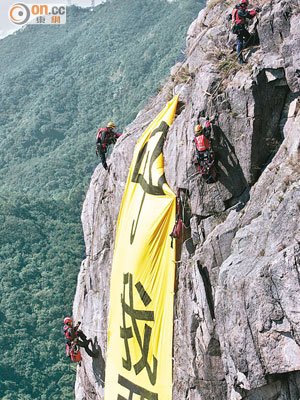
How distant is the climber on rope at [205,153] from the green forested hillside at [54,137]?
15.3 m

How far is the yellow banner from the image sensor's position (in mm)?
13891

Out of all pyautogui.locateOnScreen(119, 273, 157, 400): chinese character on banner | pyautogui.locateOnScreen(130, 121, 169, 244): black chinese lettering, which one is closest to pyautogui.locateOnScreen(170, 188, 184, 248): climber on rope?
pyautogui.locateOnScreen(130, 121, 169, 244): black chinese lettering

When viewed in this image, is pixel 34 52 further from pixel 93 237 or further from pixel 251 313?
pixel 251 313

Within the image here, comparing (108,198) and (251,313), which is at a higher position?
(108,198)

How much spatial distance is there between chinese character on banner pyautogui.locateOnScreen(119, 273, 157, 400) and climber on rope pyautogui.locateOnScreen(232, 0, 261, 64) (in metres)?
5.91

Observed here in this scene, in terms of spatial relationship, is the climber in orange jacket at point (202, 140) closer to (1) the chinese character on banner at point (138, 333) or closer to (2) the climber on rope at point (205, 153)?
(2) the climber on rope at point (205, 153)

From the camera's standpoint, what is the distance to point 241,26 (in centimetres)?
→ 1383

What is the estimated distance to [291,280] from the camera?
9172 mm

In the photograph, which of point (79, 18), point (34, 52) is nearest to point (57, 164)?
point (34, 52)

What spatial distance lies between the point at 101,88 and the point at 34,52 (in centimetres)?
2883

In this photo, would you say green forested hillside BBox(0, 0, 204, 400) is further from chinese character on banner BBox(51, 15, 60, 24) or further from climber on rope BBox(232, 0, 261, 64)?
climber on rope BBox(232, 0, 261, 64)

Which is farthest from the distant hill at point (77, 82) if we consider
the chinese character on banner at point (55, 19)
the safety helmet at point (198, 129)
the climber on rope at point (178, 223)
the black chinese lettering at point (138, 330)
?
the safety helmet at point (198, 129)

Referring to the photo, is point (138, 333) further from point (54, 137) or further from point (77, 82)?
point (77, 82)

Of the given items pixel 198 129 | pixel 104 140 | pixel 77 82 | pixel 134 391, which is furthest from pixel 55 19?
pixel 134 391
